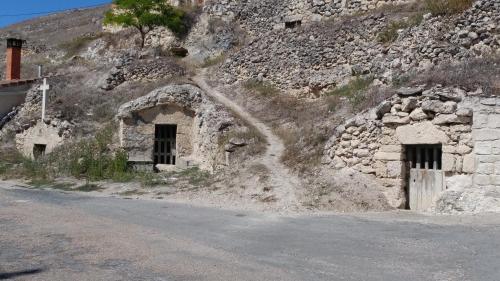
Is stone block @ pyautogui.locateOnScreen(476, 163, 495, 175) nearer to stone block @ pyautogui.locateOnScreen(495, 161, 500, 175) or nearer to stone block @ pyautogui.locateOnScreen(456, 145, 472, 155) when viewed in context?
stone block @ pyautogui.locateOnScreen(495, 161, 500, 175)

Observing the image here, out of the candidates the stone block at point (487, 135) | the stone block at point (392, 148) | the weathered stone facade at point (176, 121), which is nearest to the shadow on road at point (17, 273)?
the stone block at point (392, 148)

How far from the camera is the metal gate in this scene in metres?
11.2

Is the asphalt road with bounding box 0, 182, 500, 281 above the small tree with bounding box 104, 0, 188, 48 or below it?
below

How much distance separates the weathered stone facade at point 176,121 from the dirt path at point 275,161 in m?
1.03

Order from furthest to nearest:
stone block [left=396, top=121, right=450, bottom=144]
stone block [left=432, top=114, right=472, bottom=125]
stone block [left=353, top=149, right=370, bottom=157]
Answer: stone block [left=353, top=149, right=370, bottom=157]
stone block [left=396, top=121, right=450, bottom=144]
stone block [left=432, top=114, right=472, bottom=125]

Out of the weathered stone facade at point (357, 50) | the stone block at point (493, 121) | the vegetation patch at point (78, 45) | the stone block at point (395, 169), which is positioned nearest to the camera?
the stone block at point (493, 121)

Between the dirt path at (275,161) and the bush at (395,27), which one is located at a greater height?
the bush at (395,27)

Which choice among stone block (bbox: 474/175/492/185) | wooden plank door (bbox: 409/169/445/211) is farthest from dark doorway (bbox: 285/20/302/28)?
stone block (bbox: 474/175/492/185)

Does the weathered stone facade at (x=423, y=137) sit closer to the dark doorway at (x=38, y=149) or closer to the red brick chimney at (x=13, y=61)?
the dark doorway at (x=38, y=149)

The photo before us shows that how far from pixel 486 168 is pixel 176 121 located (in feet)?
35.2

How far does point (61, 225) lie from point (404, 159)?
25.2 ft

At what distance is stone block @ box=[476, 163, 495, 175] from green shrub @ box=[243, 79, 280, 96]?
10.1 meters

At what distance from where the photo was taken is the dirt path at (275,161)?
450 inches

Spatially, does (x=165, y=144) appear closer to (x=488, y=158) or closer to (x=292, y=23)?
(x=292, y=23)
